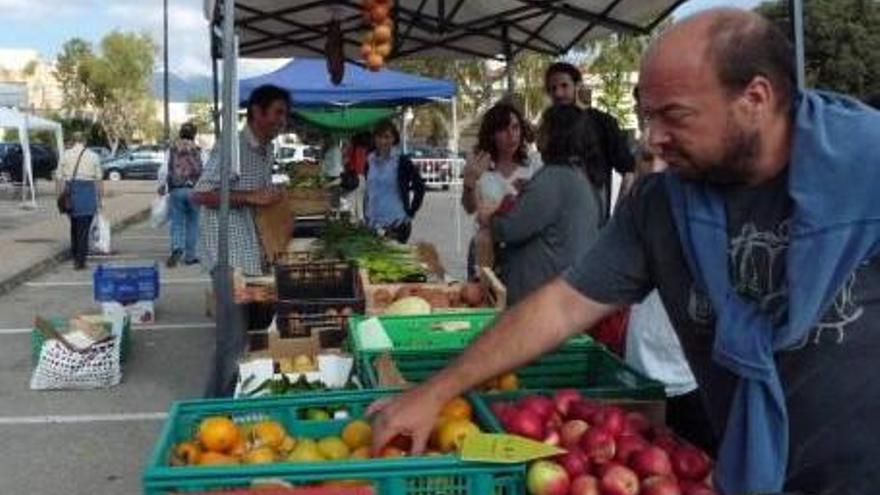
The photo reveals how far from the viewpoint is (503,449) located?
7.91ft

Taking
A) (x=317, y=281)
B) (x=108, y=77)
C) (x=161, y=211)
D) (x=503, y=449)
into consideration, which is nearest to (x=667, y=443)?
(x=503, y=449)

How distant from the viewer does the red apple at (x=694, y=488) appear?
237 centimetres

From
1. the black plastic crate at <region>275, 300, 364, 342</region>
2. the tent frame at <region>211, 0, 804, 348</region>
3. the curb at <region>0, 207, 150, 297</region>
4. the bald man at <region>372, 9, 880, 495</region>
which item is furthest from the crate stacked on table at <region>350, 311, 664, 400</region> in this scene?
the curb at <region>0, 207, 150, 297</region>

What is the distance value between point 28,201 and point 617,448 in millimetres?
29808

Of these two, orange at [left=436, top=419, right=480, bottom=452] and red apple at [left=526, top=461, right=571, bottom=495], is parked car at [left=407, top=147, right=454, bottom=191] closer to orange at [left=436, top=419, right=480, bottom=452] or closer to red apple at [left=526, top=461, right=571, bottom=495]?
orange at [left=436, top=419, right=480, bottom=452]

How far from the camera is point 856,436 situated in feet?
6.51

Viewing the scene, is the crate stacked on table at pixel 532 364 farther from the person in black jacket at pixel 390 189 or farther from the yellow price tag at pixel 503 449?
the person in black jacket at pixel 390 189

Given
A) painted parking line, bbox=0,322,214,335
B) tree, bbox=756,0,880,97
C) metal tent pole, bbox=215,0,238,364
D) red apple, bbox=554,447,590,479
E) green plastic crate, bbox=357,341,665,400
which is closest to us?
red apple, bbox=554,447,590,479

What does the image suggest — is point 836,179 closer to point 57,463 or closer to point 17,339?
point 57,463

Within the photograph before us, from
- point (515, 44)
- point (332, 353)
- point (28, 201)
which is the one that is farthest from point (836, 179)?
point (28, 201)

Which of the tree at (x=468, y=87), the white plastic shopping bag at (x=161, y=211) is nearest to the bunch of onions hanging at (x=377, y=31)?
the white plastic shopping bag at (x=161, y=211)

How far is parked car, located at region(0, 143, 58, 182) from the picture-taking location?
36.9 m

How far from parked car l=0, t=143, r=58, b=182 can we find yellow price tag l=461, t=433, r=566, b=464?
35.6 metres

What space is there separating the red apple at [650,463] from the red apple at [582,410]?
→ 22cm
